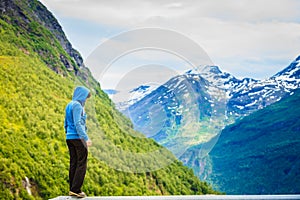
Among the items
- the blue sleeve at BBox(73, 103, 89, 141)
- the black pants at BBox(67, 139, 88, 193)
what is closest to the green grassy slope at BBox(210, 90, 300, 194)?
the black pants at BBox(67, 139, 88, 193)

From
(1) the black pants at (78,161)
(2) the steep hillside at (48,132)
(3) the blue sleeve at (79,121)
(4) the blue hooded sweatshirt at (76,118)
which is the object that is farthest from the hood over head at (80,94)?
(2) the steep hillside at (48,132)

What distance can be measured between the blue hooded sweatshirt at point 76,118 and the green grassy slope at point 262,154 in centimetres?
12197

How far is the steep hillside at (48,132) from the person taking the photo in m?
60.7

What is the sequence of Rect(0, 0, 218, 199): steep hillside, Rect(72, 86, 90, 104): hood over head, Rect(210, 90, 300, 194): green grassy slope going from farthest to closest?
1. Rect(210, 90, 300, 194): green grassy slope
2. Rect(0, 0, 218, 199): steep hillside
3. Rect(72, 86, 90, 104): hood over head

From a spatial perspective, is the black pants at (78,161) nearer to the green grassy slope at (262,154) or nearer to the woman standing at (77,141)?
the woman standing at (77,141)

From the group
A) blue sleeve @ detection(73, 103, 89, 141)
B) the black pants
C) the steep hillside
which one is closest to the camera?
blue sleeve @ detection(73, 103, 89, 141)

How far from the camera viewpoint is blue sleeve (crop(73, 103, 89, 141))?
7754 millimetres

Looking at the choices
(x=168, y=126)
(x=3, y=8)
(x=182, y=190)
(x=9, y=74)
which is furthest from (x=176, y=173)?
(x=168, y=126)

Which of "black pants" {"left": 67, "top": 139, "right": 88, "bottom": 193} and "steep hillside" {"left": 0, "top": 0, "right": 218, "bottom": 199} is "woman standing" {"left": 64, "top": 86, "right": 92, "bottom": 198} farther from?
"steep hillside" {"left": 0, "top": 0, "right": 218, "bottom": 199}

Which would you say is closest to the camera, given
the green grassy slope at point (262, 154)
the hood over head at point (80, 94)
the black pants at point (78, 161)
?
the black pants at point (78, 161)

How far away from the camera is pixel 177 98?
1624 inches

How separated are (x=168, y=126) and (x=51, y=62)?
62726 millimetres

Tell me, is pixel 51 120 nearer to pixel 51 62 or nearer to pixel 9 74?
pixel 9 74

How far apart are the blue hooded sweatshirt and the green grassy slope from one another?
12197 centimetres
